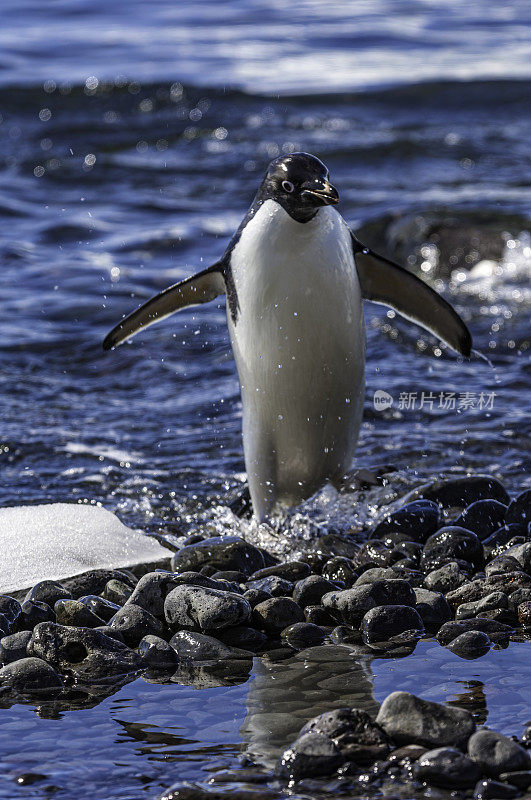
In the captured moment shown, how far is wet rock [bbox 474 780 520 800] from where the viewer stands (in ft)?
7.79

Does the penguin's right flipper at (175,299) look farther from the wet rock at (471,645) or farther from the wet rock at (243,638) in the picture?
the wet rock at (471,645)

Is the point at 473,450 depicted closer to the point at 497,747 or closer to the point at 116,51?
the point at 497,747

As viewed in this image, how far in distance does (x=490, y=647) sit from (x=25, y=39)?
64.5ft

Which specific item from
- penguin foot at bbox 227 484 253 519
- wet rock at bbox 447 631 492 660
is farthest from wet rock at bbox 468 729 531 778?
penguin foot at bbox 227 484 253 519

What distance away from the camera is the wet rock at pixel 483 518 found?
422 centimetres

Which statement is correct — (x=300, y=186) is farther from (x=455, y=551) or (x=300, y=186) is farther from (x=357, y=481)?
(x=455, y=551)

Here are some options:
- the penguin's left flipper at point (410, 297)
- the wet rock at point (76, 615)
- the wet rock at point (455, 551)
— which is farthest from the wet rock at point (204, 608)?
the penguin's left flipper at point (410, 297)

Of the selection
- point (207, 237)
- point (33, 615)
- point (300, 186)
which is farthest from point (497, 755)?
point (207, 237)

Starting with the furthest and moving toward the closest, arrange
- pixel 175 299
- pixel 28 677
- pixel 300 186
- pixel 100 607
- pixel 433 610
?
pixel 175 299 → pixel 300 186 → pixel 100 607 → pixel 433 610 → pixel 28 677

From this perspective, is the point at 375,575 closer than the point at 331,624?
No

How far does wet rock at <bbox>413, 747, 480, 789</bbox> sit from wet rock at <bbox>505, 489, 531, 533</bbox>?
1.81 meters

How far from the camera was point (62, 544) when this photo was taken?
4.20 metres

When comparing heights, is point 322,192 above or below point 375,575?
above

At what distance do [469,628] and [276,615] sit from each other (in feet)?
1.82
